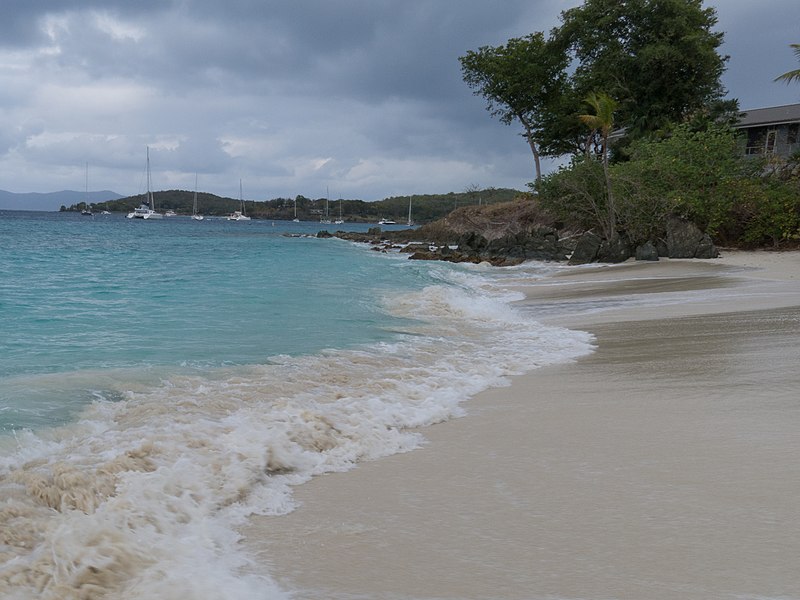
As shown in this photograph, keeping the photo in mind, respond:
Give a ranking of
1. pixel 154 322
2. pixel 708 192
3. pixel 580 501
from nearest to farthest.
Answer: pixel 580 501 → pixel 154 322 → pixel 708 192

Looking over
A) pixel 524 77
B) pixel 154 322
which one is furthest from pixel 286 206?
pixel 154 322

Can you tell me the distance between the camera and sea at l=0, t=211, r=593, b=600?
272 cm

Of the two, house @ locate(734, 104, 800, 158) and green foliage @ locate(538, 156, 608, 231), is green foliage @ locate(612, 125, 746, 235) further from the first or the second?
house @ locate(734, 104, 800, 158)

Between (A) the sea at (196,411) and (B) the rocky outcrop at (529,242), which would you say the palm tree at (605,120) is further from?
(A) the sea at (196,411)

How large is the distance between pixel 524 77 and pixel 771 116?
1785 centimetres

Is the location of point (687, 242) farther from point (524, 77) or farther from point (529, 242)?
point (524, 77)

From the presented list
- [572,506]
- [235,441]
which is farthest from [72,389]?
[572,506]

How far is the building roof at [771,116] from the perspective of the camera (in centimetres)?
4168

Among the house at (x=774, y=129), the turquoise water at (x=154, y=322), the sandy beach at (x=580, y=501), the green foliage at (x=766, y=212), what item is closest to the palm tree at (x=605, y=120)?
the green foliage at (x=766, y=212)

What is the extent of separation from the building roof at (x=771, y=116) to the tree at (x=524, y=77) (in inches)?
504

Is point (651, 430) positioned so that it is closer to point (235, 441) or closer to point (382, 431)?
point (382, 431)

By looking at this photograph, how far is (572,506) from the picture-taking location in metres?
3.16

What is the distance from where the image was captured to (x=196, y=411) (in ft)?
16.5

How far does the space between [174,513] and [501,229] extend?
4265 centimetres
